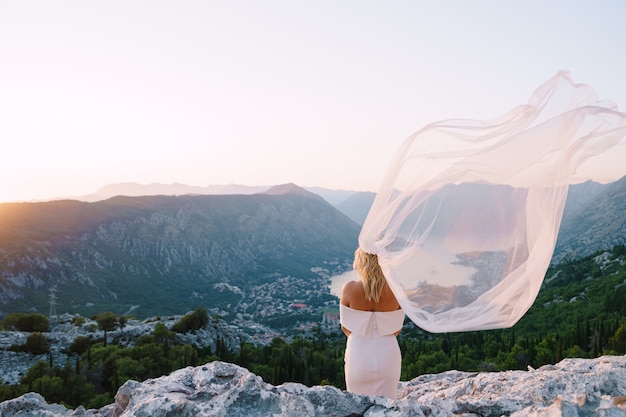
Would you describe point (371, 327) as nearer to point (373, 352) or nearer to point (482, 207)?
point (373, 352)

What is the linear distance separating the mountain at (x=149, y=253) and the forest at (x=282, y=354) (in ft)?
159

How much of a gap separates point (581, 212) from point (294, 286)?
133827 millimetres

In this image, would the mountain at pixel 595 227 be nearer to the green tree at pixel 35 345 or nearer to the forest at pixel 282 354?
the forest at pixel 282 354

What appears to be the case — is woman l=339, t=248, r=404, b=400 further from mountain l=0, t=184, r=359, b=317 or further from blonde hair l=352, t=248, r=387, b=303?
mountain l=0, t=184, r=359, b=317

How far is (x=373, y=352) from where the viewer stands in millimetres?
3850

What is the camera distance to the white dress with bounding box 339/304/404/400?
3.82 m

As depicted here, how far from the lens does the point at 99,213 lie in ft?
403

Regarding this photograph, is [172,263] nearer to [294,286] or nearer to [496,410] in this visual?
[294,286]

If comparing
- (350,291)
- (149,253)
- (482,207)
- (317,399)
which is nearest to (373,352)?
(350,291)

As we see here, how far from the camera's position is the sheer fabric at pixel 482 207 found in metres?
3.29

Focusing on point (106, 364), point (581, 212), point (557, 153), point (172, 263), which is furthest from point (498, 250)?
point (581, 212)

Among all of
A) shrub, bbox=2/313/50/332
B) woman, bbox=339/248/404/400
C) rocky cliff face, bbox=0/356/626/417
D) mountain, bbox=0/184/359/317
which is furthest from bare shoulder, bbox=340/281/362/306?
mountain, bbox=0/184/359/317

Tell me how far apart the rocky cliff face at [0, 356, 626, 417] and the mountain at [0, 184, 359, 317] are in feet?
261

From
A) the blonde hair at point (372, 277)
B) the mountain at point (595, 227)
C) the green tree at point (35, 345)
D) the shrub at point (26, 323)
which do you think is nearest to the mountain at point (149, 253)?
the shrub at point (26, 323)
